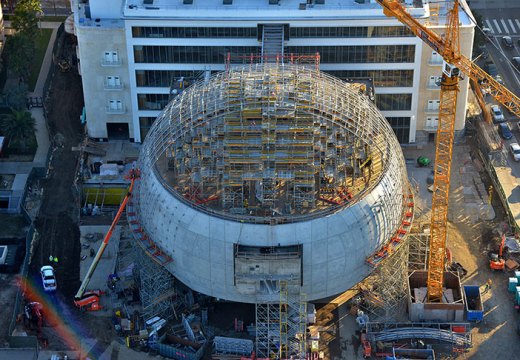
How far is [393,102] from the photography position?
17838cm

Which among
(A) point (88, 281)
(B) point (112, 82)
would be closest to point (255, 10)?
(B) point (112, 82)

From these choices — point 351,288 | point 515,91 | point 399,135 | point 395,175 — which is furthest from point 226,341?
point 515,91

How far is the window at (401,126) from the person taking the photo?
180 metres

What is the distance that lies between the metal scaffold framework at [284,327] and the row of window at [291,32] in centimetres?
4362

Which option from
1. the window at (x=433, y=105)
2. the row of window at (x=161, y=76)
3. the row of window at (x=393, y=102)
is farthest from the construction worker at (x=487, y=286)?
the row of window at (x=161, y=76)

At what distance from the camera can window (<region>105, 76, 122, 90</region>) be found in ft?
584

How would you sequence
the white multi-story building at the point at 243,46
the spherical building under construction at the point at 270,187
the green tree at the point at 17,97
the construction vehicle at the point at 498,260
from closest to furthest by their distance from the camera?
the spherical building under construction at the point at 270,187 → the construction vehicle at the point at 498,260 → the white multi-story building at the point at 243,46 → the green tree at the point at 17,97

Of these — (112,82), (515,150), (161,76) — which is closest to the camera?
(161,76)

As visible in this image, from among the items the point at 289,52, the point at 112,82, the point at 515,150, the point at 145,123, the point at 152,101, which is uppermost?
the point at 289,52

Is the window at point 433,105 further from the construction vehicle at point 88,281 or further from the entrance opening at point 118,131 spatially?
the construction vehicle at point 88,281

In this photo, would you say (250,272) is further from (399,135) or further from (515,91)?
(515,91)

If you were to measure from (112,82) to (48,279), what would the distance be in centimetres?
3640

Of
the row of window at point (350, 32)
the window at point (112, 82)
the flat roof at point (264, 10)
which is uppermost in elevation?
the flat roof at point (264, 10)

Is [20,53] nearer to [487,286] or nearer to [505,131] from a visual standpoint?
[505,131]
